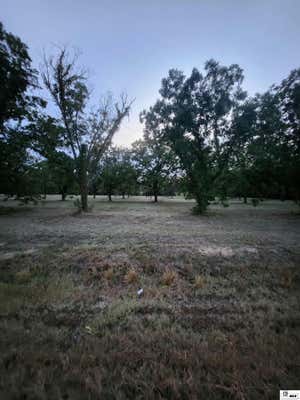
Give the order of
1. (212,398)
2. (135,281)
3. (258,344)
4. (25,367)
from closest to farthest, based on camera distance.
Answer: (212,398)
(25,367)
(258,344)
(135,281)

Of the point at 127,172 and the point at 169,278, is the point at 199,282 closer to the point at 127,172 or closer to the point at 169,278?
the point at 169,278

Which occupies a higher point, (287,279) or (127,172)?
(127,172)

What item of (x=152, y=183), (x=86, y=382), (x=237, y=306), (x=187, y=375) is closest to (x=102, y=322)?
(x=86, y=382)

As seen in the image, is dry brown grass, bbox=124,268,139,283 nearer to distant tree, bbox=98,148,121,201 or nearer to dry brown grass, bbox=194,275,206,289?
dry brown grass, bbox=194,275,206,289

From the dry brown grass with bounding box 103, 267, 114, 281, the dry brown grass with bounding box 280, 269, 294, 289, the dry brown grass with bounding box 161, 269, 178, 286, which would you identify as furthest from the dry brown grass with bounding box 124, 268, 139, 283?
the dry brown grass with bounding box 280, 269, 294, 289

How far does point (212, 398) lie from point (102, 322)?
5.09 feet

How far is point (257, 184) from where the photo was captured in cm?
1498

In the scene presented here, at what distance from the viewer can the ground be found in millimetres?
1662

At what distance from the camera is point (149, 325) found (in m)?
2.56

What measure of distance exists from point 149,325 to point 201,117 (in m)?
15.6

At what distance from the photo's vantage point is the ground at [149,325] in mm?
1662

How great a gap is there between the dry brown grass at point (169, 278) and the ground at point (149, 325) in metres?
0.02

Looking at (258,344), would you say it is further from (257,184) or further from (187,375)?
(257,184)

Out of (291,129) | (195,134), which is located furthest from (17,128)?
(291,129)
